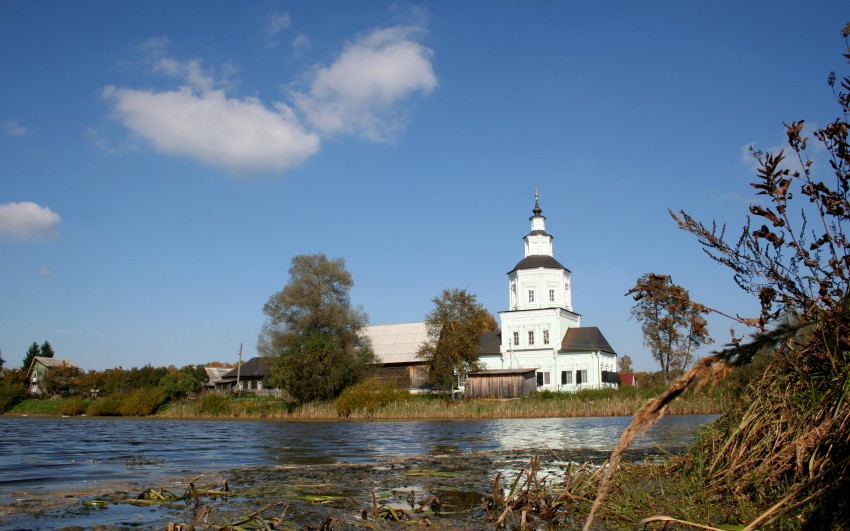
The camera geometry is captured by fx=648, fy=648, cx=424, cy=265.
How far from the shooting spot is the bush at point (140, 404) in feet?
154

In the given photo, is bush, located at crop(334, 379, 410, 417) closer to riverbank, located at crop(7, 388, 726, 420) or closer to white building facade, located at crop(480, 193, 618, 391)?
riverbank, located at crop(7, 388, 726, 420)

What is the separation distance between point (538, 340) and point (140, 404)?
1443 inches

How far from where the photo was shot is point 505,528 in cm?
608

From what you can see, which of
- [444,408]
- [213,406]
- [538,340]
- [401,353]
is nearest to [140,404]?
[213,406]

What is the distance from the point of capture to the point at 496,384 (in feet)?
183

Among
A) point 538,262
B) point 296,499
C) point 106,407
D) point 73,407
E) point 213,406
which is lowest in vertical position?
point 73,407

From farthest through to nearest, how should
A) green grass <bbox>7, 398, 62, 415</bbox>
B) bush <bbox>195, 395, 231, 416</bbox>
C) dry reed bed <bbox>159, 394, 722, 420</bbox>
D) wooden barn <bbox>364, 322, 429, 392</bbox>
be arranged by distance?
wooden barn <bbox>364, 322, 429, 392</bbox> → green grass <bbox>7, 398, 62, 415</bbox> → bush <bbox>195, 395, 231, 416</bbox> → dry reed bed <bbox>159, 394, 722, 420</bbox>

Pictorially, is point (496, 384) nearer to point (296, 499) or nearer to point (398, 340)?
point (398, 340)

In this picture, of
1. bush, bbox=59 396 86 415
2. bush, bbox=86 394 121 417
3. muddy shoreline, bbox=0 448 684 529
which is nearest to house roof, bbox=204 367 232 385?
bush, bbox=59 396 86 415

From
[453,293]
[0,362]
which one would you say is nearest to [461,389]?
[453,293]

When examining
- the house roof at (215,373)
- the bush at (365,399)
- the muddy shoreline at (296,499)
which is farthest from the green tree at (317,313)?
the muddy shoreline at (296,499)

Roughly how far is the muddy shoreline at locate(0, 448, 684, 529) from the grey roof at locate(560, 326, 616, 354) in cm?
5261

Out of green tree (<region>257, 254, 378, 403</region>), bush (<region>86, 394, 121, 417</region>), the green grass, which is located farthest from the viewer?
green tree (<region>257, 254, 378, 403</region>)

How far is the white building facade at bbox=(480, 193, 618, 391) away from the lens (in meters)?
62.9
